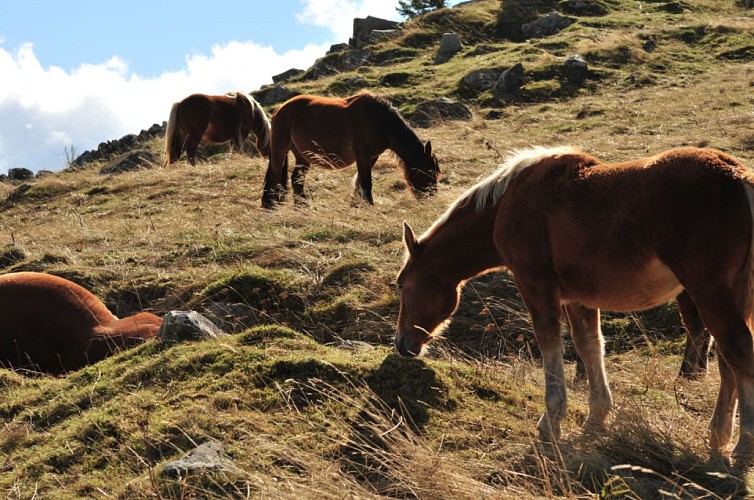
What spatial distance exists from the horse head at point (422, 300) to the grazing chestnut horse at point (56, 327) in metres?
2.21

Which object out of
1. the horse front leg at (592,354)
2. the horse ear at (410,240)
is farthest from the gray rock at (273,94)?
the horse front leg at (592,354)

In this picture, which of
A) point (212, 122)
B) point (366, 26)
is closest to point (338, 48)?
point (366, 26)

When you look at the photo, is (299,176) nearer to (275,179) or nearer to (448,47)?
(275,179)

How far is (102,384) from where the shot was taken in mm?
6051

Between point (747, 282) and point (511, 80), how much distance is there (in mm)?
19067

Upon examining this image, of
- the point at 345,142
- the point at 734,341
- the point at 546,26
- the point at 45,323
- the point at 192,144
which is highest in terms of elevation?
the point at 546,26

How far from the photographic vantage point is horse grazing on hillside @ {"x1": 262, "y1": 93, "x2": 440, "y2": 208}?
1308 centimetres

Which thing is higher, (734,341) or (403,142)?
(403,142)

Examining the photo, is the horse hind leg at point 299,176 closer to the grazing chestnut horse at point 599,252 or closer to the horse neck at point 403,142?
the horse neck at point 403,142

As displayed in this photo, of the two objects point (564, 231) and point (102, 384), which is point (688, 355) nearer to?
point (564, 231)

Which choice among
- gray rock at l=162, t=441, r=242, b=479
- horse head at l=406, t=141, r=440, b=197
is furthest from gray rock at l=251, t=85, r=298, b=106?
gray rock at l=162, t=441, r=242, b=479

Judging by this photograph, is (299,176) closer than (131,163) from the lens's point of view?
Yes

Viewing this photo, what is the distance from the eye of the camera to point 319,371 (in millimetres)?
5625

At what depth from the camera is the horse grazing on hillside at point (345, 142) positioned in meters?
13.1
